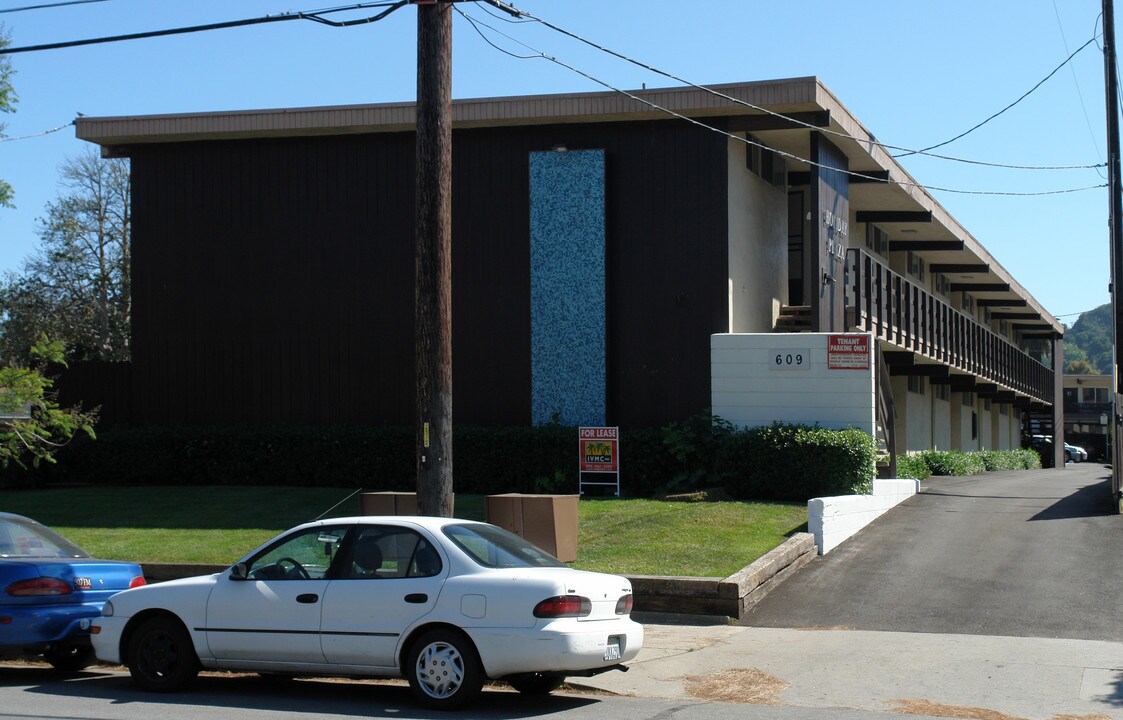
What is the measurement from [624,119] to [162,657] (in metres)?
15.5

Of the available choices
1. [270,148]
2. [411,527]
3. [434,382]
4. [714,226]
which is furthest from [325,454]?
[411,527]

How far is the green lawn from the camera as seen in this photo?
15578mm

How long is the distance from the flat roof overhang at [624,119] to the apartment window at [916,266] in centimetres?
814

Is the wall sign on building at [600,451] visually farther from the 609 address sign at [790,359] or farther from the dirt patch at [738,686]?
the dirt patch at [738,686]

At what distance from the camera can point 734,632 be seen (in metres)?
12.9

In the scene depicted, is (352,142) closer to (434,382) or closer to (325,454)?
(325,454)

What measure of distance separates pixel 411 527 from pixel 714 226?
46.8 ft

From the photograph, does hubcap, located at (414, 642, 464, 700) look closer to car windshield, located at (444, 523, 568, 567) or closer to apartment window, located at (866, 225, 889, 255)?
car windshield, located at (444, 523, 568, 567)

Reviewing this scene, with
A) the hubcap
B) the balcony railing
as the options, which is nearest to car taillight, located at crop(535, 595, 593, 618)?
the hubcap

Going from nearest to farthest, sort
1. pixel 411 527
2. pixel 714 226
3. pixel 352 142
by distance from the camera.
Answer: pixel 411 527
pixel 714 226
pixel 352 142

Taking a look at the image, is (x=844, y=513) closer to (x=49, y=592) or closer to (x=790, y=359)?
(x=790, y=359)

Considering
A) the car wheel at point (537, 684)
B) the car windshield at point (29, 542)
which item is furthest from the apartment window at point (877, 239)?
the car windshield at point (29, 542)

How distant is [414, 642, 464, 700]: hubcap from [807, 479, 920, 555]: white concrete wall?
8468mm

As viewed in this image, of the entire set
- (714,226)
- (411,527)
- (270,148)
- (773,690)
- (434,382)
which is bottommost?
(773,690)
